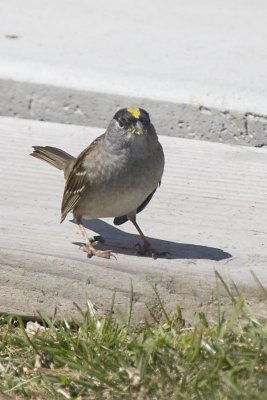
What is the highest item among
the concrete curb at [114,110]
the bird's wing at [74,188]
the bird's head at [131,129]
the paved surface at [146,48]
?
the paved surface at [146,48]

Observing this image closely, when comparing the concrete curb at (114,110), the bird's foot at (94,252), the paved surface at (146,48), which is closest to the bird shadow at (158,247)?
the bird's foot at (94,252)

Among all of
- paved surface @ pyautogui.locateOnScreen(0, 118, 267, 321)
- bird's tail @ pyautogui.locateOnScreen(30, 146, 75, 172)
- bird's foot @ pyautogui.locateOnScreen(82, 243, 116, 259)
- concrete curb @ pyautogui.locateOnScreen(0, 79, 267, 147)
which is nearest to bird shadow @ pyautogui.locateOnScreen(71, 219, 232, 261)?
paved surface @ pyautogui.locateOnScreen(0, 118, 267, 321)

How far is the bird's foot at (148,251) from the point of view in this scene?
4129mm

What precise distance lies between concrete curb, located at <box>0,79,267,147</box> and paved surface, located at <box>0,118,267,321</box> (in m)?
0.11

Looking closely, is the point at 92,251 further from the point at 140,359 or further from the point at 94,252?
the point at 140,359

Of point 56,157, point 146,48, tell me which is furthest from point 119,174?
point 146,48

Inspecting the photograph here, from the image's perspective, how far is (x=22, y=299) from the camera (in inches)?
155

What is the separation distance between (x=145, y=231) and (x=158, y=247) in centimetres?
29

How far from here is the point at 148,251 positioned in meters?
4.16

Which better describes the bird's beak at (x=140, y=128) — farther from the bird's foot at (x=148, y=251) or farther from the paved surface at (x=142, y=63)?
the paved surface at (x=142, y=63)

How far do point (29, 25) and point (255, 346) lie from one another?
422 cm

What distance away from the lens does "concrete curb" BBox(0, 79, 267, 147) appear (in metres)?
5.57

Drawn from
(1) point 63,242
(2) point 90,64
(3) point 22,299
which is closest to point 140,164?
(1) point 63,242

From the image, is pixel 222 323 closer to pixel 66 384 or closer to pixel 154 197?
pixel 66 384
